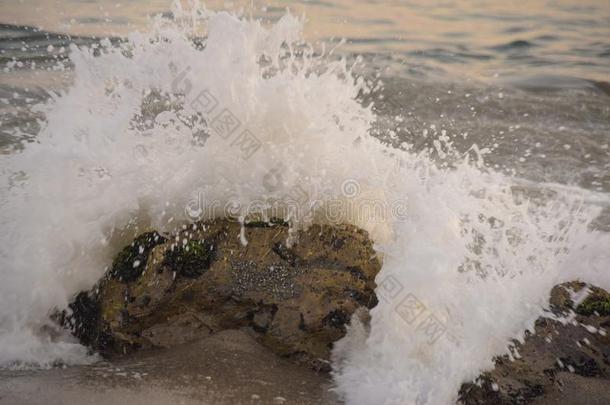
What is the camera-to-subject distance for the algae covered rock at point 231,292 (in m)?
3.39

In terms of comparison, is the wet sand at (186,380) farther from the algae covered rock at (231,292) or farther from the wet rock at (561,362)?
the wet rock at (561,362)

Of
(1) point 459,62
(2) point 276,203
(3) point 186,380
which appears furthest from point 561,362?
(1) point 459,62

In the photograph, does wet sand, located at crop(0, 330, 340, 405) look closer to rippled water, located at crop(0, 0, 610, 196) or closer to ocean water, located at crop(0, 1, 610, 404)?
ocean water, located at crop(0, 1, 610, 404)

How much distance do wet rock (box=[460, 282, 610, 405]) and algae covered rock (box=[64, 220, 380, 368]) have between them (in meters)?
0.80

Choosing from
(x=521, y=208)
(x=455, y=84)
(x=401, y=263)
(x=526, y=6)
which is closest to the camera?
(x=401, y=263)

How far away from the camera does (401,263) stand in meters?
3.48

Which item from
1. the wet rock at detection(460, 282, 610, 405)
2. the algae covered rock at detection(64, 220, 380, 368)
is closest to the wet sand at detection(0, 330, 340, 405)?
the algae covered rock at detection(64, 220, 380, 368)

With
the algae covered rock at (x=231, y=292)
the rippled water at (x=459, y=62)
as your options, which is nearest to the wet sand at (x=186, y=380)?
the algae covered rock at (x=231, y=292)

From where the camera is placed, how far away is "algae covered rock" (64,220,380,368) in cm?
339

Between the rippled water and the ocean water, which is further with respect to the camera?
the rippled water

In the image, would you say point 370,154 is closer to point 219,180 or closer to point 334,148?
point 334,148

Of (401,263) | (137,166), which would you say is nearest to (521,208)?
(401,263)

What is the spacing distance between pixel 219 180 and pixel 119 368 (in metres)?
1.26

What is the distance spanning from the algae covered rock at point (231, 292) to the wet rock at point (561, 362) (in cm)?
80
